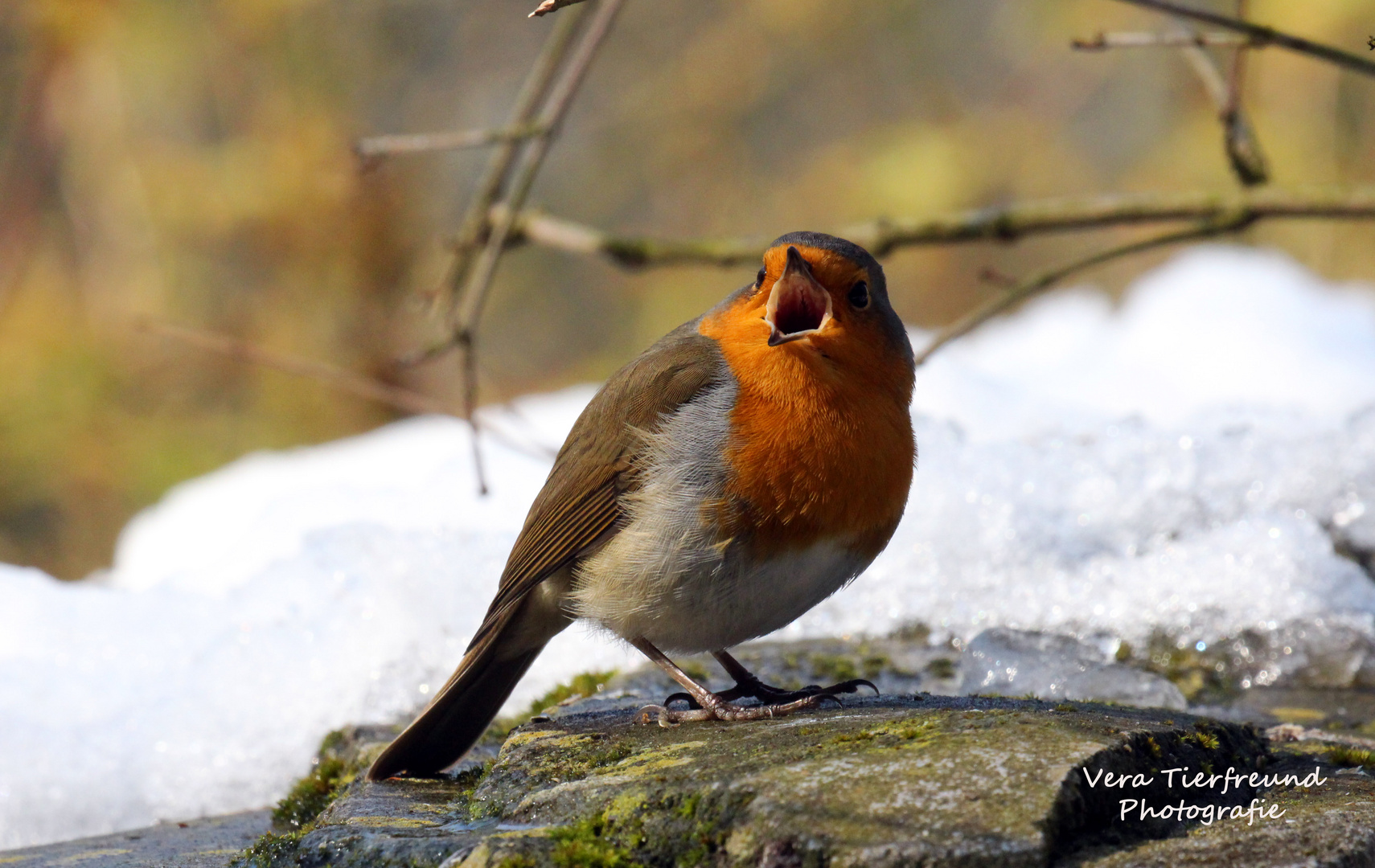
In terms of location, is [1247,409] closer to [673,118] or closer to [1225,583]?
[1225,583]

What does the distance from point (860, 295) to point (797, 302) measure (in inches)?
5.5

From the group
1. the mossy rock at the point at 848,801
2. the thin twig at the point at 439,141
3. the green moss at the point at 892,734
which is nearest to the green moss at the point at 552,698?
the mossy rock at the point at 848,801

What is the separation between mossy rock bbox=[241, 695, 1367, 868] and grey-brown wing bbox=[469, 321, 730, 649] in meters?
0.57

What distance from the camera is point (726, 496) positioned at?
8.20 ft

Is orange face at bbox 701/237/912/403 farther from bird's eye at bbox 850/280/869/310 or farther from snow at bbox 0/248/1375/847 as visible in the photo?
Result: snow at bbox 0/248/1375/847

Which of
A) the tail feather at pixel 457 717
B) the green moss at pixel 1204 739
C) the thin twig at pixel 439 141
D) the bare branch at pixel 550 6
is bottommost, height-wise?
the green moss at pixel 1204 739

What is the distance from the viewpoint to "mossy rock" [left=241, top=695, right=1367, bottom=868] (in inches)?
64.6

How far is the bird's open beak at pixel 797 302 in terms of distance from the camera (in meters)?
2.57

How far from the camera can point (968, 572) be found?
3.62 meters

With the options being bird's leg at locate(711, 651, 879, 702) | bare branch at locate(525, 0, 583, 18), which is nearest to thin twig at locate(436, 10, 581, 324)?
bird's leg at locate(711, 651, 879, 702)

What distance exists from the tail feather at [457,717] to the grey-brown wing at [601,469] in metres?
0.09

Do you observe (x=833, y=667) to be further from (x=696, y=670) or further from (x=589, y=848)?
(x=589, y=848)

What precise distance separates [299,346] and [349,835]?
6.52 m

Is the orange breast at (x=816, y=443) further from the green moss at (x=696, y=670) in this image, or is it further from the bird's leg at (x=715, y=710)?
the green moss at (x=696, y=670)
